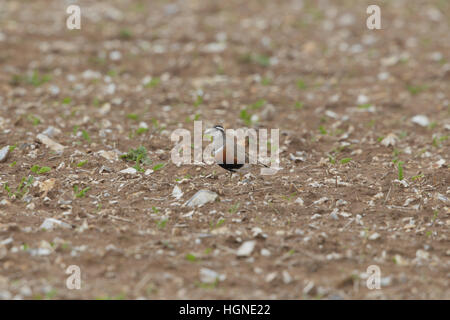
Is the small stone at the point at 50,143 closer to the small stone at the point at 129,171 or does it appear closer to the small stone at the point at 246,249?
the small stone at the point at 129,171

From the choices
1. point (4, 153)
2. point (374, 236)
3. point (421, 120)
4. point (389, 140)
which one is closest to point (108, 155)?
point (4, 153)

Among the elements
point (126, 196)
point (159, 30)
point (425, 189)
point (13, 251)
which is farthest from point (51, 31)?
point (425, 189)

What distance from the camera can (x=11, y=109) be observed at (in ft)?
24.3

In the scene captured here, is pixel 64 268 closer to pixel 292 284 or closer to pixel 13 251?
pixel 13 251

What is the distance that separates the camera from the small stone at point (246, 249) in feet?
15.1

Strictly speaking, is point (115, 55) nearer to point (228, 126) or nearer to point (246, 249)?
point (228, 126)

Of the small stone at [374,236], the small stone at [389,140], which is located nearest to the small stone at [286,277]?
the small stone at [374,236]

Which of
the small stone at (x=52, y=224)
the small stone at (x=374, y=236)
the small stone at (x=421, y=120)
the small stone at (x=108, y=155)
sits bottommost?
the small stone at (x=374, y=236)

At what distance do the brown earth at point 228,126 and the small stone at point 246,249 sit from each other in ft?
0.15

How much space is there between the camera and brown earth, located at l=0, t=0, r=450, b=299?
445 centimetres

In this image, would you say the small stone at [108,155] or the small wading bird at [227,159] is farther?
the small stone at [108,155]

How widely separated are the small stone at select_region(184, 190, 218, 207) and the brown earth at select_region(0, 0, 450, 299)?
80mm

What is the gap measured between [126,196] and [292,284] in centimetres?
198

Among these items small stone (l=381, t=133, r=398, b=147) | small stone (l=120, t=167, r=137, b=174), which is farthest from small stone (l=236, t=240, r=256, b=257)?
small stone (l=381, t=133, r=398, b=147)
